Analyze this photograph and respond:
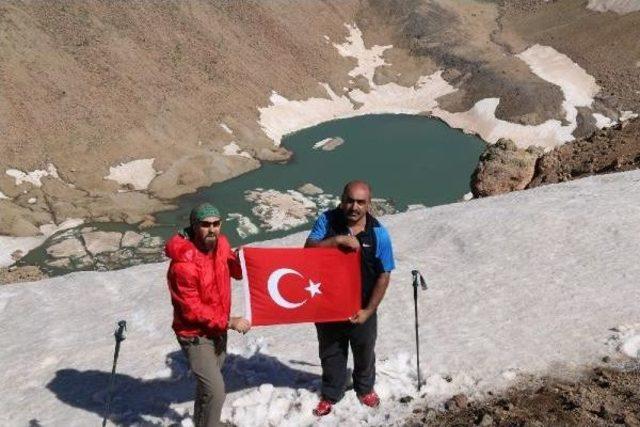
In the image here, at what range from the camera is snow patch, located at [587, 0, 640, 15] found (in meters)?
69.1

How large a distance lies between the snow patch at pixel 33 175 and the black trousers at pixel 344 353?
40721 mm

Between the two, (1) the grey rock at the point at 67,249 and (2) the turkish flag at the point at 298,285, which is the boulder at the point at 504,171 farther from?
(1) the grey rock at the point at 67,249

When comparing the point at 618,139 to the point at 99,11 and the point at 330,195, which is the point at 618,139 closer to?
the point at 330,195

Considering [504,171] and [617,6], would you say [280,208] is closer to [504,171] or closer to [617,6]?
[504,171]

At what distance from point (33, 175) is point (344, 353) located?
41860 mm

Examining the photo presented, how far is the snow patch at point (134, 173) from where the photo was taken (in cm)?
4597

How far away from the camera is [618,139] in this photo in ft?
77.3

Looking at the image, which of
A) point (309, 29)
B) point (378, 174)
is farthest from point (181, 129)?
point (309, 29)

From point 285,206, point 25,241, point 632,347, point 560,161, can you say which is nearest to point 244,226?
point 285,206

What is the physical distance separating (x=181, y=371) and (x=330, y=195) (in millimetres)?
36549

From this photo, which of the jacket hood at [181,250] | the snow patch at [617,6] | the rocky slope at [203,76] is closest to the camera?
the jacket hood at [181,250]

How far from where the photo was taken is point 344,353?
7539 millimetres

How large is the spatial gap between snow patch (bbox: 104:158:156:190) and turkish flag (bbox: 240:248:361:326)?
39838 mm

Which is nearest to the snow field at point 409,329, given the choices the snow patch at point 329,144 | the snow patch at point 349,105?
the snow patch at point 329,144
